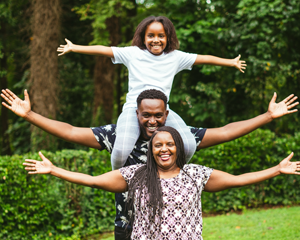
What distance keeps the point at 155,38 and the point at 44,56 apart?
6990mm

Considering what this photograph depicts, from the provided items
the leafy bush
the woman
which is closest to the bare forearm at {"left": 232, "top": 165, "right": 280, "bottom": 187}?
the woman

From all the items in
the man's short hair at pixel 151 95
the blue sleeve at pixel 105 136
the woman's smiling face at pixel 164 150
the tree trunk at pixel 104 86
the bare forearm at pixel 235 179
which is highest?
the tree trunk at pixel 104 86

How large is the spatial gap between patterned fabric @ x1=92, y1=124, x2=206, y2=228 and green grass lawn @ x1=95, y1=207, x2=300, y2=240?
3.14 m

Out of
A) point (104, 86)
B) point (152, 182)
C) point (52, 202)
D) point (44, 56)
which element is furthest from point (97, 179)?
point (104, 86)

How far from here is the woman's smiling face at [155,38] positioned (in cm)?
342

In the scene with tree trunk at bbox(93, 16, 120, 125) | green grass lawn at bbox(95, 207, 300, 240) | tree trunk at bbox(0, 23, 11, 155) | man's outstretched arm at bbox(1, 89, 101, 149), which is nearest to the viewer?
man's outstretched arm at bbox(1, 89, 101, 149)

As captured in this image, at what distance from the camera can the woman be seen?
107 inches

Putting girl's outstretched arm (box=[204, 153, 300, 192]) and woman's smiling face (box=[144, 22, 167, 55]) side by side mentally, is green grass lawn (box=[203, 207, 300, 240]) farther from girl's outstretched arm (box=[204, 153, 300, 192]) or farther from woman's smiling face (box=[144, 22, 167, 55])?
woman's smiling face (box=[144, 22, 167, 55])

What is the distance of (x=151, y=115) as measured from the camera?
3133 millimetres

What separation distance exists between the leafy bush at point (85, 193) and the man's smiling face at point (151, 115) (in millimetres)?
3470

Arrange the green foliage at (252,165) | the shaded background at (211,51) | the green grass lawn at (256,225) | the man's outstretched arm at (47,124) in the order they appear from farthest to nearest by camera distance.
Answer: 1. the shaded background at (211,51)
2. the green foliage at (252,165)
3. the green grass lawn at (256,225)
4. the man's outstretched arm at (47,124)

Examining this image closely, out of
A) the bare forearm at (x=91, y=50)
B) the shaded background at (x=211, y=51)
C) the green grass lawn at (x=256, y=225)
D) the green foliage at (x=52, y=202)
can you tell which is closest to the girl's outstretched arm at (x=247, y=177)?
the bare forearm at (x=91, y=50)

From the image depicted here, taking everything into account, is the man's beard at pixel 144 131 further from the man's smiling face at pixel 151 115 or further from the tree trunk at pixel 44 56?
the tree trunk at pixel 44 56

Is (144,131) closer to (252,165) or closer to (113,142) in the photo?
(113,142)
